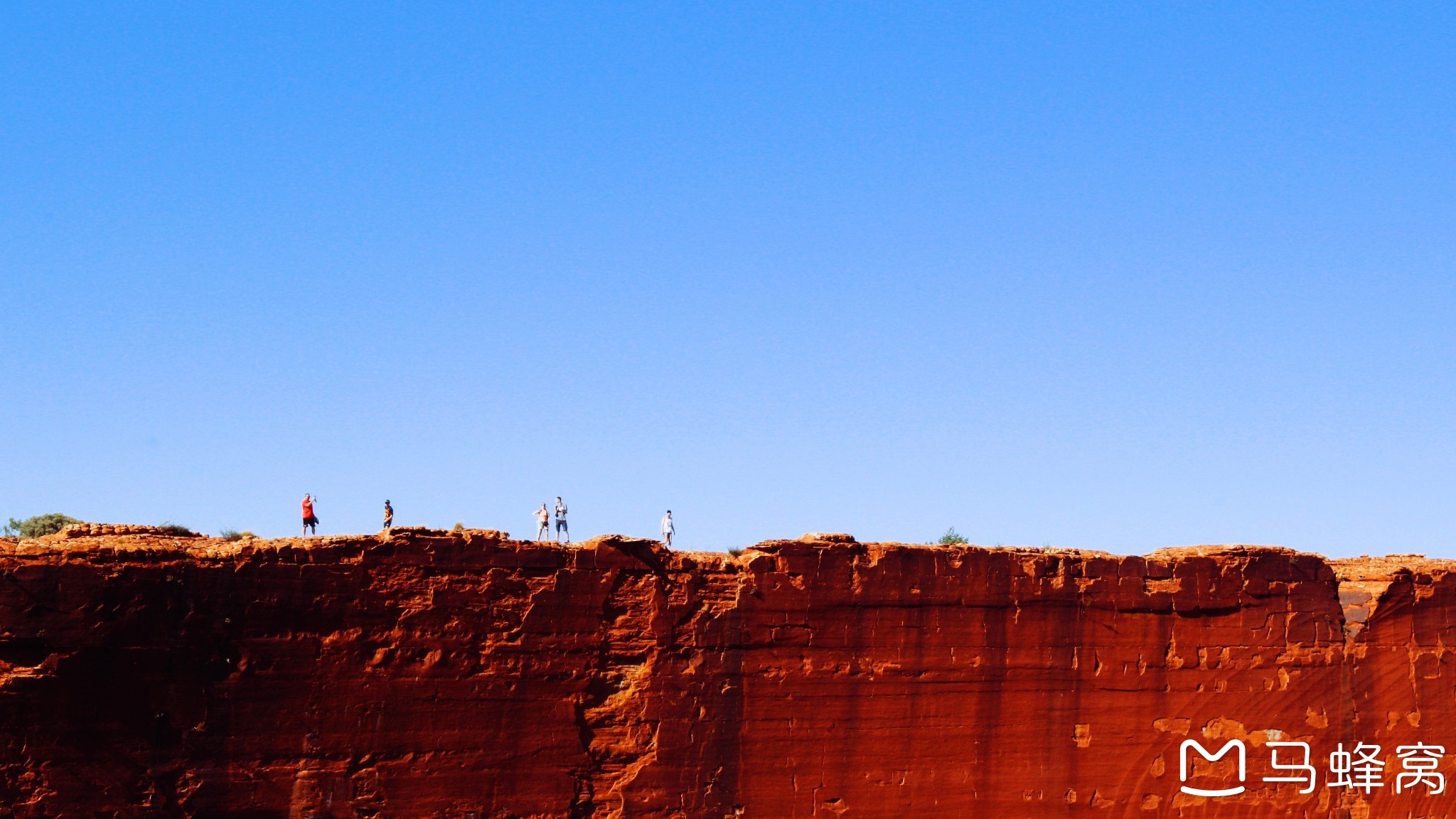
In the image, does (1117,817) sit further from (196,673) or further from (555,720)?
(196,673)

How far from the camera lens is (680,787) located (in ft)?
42.2

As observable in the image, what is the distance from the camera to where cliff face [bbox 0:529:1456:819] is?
37.4 ft

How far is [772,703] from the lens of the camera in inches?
524

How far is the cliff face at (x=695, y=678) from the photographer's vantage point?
449 inches

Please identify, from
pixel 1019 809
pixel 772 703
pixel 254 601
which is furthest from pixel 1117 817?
pixel 254 601

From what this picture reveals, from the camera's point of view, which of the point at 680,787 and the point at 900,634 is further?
the point at 900,634

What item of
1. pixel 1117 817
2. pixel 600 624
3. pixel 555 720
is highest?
pixel 600 624

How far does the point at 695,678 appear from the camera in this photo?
13062 mm

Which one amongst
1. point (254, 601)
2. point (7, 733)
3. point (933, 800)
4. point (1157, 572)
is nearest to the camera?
point (7, 733)

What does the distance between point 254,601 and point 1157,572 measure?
9137 mm

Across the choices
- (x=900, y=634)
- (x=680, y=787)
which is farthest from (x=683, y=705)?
(x=900, y=634)

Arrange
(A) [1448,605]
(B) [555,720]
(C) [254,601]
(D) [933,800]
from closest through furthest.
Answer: (C) [254,601], (B) [555,720], (D) [933,800], (A) [1448,605]

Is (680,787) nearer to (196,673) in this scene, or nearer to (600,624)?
(600,624)

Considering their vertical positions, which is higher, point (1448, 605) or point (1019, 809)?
point (1448, 605)
